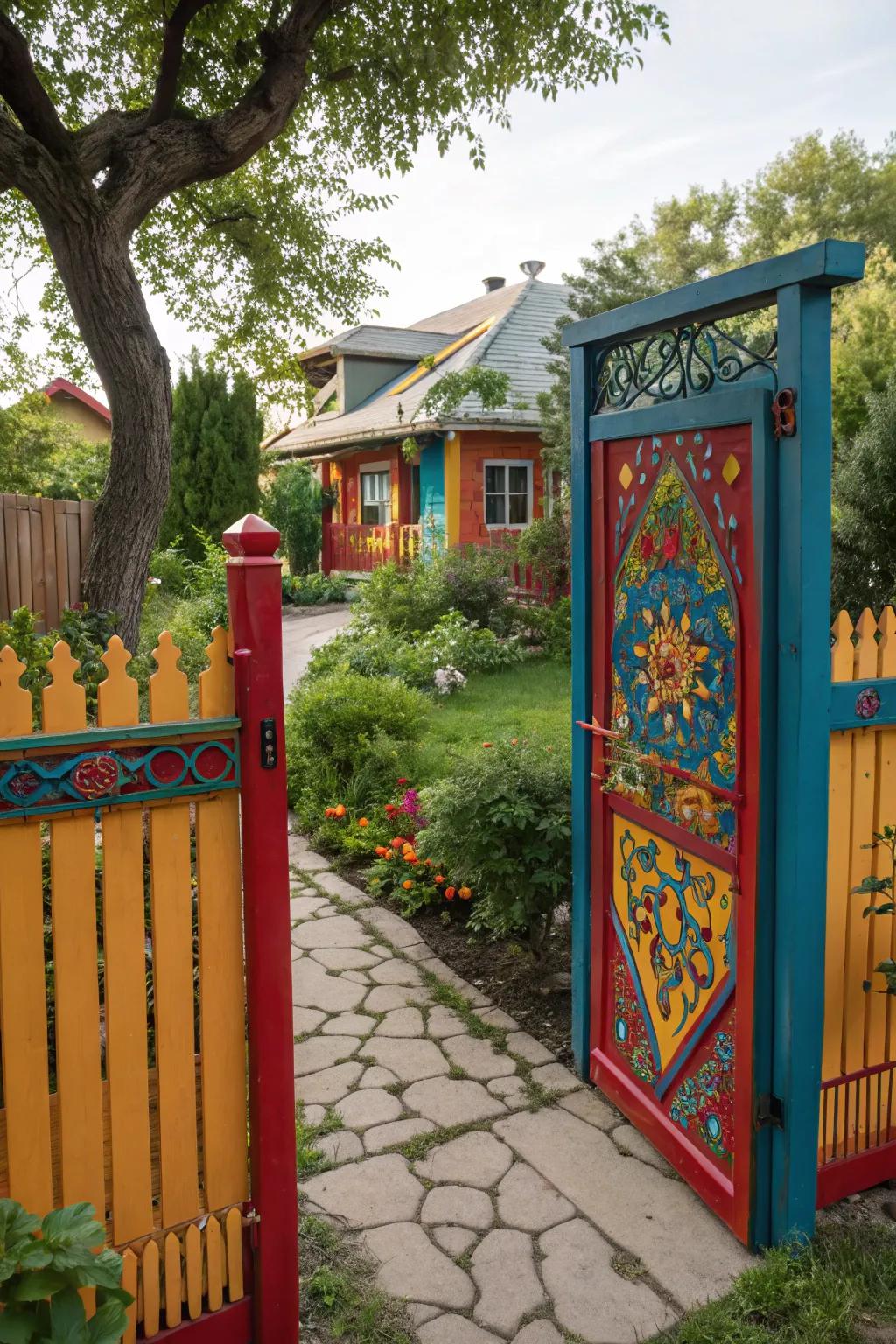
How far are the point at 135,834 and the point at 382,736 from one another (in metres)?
4.93

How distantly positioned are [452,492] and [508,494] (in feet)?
3.76

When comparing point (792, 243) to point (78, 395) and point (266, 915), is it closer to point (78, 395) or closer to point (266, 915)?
point (78, 395)

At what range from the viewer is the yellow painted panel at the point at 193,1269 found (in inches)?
89.3

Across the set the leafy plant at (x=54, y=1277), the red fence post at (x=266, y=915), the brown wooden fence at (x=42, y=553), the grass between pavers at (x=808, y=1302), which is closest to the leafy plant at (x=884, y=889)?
the grass between pavers at (x=808, y=1302)

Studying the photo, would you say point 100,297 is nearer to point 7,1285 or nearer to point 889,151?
point 7,1285

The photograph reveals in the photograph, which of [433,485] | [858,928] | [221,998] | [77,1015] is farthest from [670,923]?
[433,485]

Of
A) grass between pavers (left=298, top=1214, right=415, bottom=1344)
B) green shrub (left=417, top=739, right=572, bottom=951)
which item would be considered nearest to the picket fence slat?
grass between pavers (left=298, top=1214, right=415, bottom=1344)

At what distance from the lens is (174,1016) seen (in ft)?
7.33

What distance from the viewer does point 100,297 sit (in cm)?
713

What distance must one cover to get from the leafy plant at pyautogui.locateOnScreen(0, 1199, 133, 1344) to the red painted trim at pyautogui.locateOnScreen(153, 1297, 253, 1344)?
57cm

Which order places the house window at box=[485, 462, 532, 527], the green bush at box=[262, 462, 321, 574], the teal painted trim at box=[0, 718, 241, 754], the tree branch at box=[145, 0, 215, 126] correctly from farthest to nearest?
1. the green bush at box=[262, 462, 321, 574]
2. the house window at box=[485, 462, 532, 527]
3. the tree branch at box=[145, 0, 215, 126]
4. the teal painted trim at box=[0, 718, 241, 754]

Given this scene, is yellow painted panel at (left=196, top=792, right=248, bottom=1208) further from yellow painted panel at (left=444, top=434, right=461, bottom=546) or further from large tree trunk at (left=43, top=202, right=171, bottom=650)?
yellow painted panel at (left=444, top=434, right=461, bottom=546)

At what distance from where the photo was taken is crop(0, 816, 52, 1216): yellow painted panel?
2.02 metres

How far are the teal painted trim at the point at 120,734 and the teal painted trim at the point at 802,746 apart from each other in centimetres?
144
